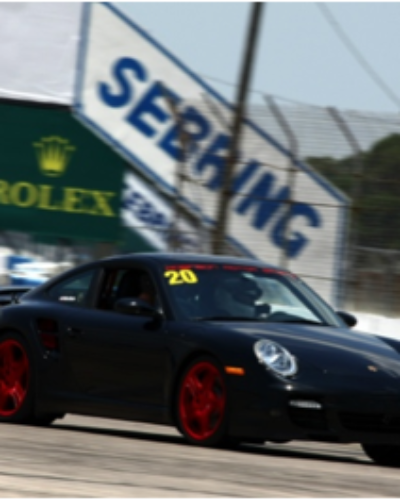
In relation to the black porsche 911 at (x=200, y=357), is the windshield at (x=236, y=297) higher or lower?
higher

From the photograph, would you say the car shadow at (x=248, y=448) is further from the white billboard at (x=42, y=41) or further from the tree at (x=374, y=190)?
the white billboard at (x=42, y=41)

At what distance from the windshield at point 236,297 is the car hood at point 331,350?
262 millimetres

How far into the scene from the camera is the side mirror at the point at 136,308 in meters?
9.78

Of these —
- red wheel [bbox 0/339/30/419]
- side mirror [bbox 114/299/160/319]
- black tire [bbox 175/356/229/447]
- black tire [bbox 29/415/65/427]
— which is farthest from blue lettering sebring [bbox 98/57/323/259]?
black tire [bbox 175/356/229/447]

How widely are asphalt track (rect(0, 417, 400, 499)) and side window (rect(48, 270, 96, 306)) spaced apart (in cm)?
88

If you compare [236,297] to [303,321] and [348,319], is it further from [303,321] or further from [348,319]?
[348,319]

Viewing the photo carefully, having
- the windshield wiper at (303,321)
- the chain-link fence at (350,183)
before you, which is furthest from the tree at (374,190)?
the windshield wiper at (303,321)

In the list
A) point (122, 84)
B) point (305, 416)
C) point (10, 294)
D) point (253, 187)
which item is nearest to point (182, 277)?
point (305, 416)

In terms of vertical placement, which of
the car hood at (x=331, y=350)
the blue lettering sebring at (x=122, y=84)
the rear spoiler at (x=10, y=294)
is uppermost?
the blue lettering sebring at (x=122, y=84)

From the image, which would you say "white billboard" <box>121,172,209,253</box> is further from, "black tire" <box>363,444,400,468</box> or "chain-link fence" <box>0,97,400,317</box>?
"black tire" <box>363,444,400,468</box>

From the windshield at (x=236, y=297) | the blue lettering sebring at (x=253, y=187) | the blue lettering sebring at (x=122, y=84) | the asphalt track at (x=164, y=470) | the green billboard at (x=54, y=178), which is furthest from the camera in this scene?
the blue lettering sebring at (x=122, y=84)

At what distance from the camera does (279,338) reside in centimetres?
930

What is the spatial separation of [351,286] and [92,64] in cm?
1443

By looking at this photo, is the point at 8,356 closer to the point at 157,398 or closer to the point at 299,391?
the point at 157,398
